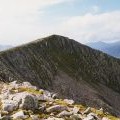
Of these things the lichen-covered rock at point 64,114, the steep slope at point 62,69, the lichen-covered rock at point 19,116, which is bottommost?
the steep slope at point 62,69

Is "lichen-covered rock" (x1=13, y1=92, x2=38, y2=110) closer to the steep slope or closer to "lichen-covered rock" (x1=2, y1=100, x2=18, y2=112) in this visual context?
"lichen-covered rock" (x1=2, y1=100, x2=18, y2=112)

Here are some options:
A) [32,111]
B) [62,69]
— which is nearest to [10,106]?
[32,111]

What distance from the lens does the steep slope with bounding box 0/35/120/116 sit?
13910 cm

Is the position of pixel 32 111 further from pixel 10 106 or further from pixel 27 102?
pixel 10 106

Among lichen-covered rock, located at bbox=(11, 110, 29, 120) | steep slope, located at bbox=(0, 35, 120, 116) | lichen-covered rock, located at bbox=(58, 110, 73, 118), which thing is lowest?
steep slope, located at bbox=(0, 35, 120, 116)

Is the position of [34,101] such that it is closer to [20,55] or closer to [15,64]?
[15,64]

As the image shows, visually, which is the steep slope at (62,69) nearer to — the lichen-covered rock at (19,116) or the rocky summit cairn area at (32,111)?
the rocky summit cairn area at (32,111)

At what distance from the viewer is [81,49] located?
7785 inches

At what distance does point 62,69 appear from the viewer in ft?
564

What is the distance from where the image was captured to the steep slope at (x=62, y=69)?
139m

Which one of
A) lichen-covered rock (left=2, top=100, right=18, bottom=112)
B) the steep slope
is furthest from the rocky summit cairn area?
the steep slope

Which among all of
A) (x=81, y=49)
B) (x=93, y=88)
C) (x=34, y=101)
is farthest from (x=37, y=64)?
(x=34, y=101)

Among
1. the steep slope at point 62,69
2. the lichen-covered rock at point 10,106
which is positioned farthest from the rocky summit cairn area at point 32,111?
the steep slope at point 62,69

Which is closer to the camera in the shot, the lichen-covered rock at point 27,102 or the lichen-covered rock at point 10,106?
the lichen-covered rock at point 10,106
